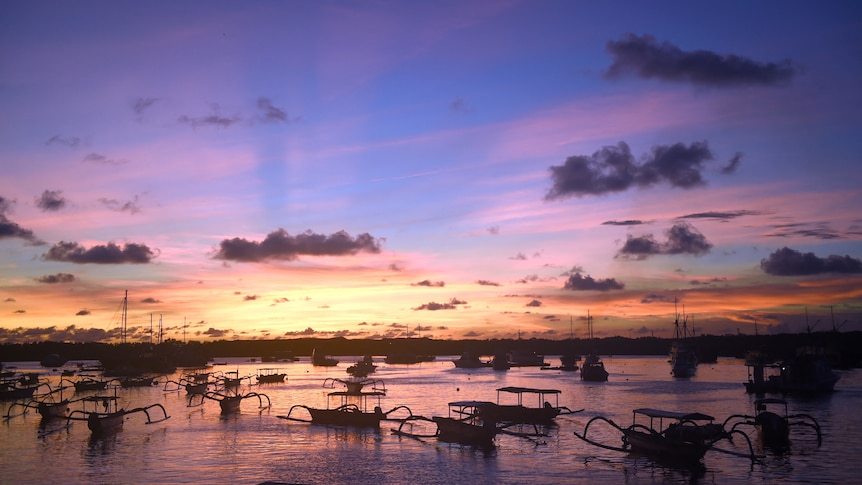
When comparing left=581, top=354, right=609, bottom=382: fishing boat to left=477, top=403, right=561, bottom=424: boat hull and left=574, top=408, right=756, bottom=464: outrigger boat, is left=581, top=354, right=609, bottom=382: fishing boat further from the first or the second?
left=574, top=408, right=756, bottom=464: outrigger boat

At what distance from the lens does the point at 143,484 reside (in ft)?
160

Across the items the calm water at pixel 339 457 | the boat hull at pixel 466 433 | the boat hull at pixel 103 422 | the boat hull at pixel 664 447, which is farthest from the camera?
the boat hull at pixel 103 422

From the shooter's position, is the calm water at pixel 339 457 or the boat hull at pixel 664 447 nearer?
the calm water at pixel 339 457

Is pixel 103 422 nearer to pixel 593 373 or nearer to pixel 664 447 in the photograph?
pixel 664 447

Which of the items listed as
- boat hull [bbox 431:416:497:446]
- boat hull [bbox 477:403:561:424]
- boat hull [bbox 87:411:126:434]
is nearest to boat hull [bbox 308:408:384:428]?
boat hull [bbox 431:416:497:446]

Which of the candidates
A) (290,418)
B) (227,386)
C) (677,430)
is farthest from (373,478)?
(227,386)

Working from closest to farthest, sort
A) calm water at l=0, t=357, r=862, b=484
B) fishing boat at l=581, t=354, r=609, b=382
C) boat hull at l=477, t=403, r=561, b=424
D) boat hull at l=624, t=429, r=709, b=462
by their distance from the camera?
calm water at l=0, t=357, r=862, b=484 < boat hull at l=624, t=429, r=709, b=462 < boat hull at l=477, t=403, r=561, b=424 < fishing boat at l=581, t=354, r=609, b=382

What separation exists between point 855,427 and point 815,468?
30.3m

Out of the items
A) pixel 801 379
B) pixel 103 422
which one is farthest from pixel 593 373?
pixel 103 422

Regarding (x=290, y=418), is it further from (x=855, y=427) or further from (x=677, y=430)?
(x=855, y=427)

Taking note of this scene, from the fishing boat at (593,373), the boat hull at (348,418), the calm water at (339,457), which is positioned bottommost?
the fishing boat at (593,373)

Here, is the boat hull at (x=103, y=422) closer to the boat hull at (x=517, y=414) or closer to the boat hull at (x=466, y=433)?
the boat hull at (x=466, y=433)

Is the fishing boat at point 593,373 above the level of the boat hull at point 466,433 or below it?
below

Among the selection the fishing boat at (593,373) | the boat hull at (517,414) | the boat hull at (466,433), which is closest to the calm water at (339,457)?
the boat hull at (466,433)
